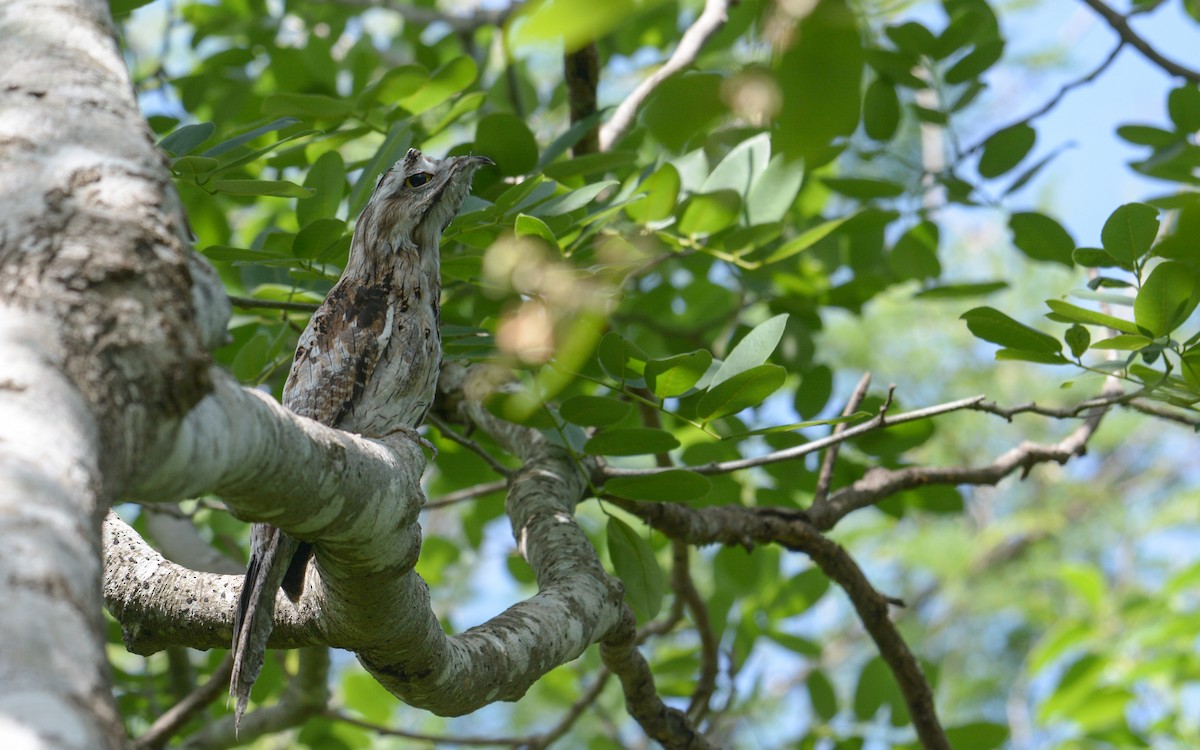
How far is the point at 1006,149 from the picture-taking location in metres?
3.72

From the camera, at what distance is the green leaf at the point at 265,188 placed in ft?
6.95

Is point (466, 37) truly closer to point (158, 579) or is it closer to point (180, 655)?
point (180, 655)

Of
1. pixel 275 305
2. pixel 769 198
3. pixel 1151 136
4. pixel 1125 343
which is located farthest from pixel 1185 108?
pixel 275 305

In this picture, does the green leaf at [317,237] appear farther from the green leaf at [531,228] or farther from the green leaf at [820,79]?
the green leaf at [820,79]

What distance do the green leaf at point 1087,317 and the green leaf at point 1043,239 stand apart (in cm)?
79

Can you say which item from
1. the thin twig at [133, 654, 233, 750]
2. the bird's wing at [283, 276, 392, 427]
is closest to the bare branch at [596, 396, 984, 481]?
the bird's wing at [283, 276, 392, 427]

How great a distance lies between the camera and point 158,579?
2328mm

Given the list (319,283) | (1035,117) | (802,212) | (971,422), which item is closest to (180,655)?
(319,283)

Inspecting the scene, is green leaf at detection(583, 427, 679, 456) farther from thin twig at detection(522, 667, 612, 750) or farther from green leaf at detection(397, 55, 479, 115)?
thin twig at detection(522, 667, 612, 750)

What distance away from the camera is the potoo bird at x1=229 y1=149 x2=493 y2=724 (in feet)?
8.72

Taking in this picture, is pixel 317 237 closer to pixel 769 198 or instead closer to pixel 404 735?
pixel 769 198

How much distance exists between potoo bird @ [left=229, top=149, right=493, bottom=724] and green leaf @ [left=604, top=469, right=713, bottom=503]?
0.57m

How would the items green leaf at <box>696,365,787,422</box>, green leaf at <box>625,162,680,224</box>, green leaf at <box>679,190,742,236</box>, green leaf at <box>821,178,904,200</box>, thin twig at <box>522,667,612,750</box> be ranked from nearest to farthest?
green leaf at <box>696,365,787,422</box>
green leaf at <box>625,162,680,224</box>
green leaf at <box>679,190,742,236</box>
green leaf at <box>821,178,904,200</box>
thin twig at <box>522,667,612,750</box>

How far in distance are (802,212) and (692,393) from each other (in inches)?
67.1
